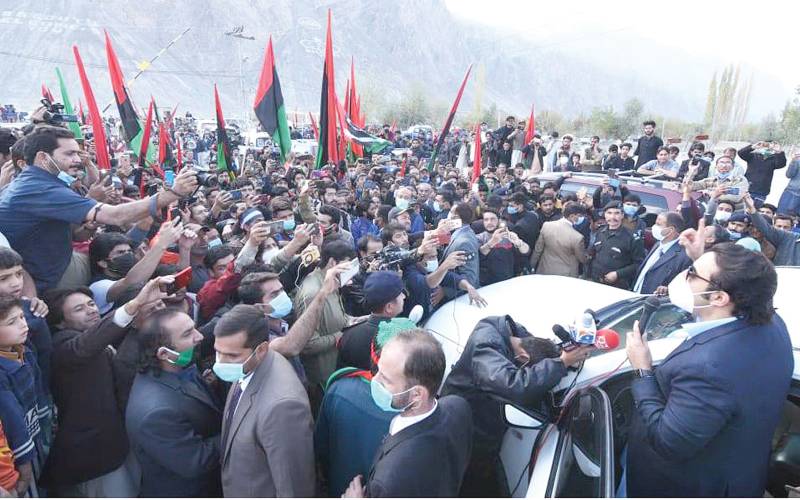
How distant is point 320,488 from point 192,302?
1694 millimetres

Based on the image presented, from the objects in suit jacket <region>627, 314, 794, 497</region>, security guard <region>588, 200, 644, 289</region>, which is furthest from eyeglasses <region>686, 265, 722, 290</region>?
security guard <region>588, 200, 644, 289</region>

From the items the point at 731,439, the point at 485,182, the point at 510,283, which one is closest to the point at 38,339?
the point at 731,439

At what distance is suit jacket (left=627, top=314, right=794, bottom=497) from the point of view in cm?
202

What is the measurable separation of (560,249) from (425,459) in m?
4.73

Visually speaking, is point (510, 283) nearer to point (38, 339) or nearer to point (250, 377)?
point (250, 377)

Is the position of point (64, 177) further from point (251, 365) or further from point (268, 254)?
point (251, 365)

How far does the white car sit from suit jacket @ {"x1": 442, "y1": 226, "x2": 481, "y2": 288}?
995mm

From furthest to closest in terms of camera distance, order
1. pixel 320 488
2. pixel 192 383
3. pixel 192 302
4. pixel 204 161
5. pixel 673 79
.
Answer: pixel 673 79
pixel 204 161
pixel 192 302
pixel 320 488
pixel 192 383

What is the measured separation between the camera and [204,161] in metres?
21.5

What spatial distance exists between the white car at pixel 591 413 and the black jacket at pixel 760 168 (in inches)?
306

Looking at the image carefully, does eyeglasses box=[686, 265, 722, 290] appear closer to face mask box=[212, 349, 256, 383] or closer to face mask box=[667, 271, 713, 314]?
face mask box=[667, 271, 713, 314]

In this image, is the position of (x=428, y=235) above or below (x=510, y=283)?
above

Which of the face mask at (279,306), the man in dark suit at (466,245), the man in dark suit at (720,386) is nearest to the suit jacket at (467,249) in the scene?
the man in dark suit at (466,245)

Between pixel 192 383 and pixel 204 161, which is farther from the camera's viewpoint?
pixel 204 161
